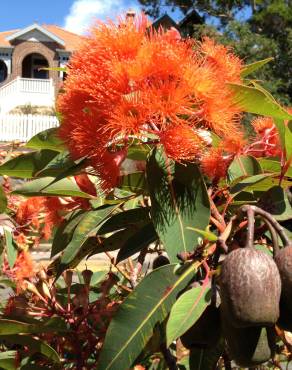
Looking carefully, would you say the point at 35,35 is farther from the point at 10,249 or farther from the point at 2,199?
the point at 2,199

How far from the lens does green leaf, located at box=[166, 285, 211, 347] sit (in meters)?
0.84

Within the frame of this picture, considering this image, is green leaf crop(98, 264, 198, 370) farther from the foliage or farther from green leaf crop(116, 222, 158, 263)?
green leaf crop(116, 222, 158, 263)

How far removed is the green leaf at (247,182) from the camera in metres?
1.06

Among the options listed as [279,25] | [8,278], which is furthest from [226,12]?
[8,278]

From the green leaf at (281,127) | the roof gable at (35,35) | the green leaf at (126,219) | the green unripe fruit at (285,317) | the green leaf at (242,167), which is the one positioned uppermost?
the roof gable at (35,35)

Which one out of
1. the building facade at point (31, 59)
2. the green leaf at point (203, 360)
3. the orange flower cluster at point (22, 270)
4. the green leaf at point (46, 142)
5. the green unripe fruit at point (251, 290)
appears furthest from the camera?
the building facade at point (31, 59)

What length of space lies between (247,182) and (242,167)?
0.12m

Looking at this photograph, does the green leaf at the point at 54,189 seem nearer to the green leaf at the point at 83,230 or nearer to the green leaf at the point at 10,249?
the green leaf at the point at 83,230

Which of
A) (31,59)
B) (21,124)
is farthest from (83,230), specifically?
(31,59)

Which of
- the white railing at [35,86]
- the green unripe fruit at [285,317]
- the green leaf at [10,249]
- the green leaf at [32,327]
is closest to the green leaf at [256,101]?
the green unripe fruit at [285,317]

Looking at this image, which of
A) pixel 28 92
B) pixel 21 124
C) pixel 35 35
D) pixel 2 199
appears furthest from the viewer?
pixel 35 35

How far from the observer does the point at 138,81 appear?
0.93 metres

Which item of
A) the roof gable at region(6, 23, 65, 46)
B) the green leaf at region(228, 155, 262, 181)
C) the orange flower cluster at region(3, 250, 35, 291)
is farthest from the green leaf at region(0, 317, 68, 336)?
the roof gable at region(6, 23, 65, 46)

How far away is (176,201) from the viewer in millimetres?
1032
